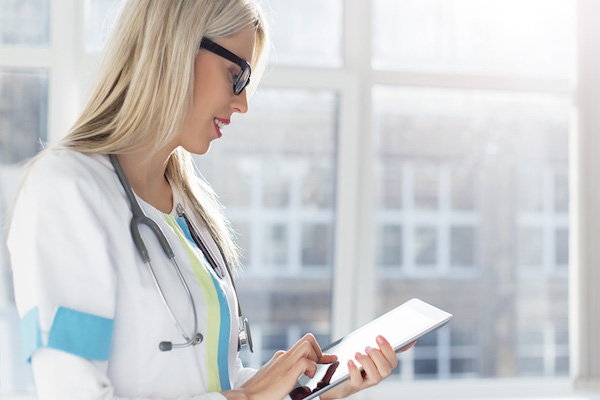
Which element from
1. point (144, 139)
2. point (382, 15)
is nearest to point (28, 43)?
point (382, 15)

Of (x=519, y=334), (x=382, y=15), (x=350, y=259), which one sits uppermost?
(x=382, y=15)

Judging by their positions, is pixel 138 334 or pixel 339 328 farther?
pixel 339 328

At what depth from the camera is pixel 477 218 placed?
2.93 m

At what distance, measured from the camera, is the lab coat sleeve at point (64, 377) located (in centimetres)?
88

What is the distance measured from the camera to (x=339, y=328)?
273 centimetres

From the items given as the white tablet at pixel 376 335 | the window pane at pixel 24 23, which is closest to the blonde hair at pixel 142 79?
the white tablet at pixel 376 335

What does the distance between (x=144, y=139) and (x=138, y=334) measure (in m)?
0.34

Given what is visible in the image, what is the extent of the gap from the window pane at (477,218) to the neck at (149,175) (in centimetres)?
172

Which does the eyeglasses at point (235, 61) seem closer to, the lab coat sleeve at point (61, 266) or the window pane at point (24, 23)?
the lab coat sleeve at point (61, 266)

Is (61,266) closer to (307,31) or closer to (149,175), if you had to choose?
(149,175)

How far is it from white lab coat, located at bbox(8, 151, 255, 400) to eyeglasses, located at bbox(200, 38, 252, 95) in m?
0.28

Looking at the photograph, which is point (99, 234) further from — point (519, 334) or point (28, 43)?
point (519, 334)

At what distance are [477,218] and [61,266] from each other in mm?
2335

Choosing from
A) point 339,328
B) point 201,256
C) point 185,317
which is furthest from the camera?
point 339,328
